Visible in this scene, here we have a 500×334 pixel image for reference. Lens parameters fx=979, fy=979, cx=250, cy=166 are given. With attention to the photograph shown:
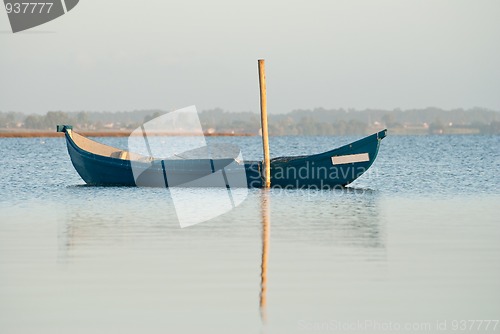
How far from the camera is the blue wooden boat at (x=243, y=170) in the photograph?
33.3 m

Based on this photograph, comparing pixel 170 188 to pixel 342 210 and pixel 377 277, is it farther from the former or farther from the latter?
pixel 377 277

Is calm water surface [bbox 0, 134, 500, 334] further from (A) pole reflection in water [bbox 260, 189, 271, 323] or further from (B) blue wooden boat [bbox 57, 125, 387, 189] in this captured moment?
(B) blue wooden boat [bbox 57, 125, 387, 189]

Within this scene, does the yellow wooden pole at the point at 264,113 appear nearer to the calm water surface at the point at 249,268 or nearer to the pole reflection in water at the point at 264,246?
the pole reflection in water at the point at 264,246

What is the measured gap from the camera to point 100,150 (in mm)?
38531

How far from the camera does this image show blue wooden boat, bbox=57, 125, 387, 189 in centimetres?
3334

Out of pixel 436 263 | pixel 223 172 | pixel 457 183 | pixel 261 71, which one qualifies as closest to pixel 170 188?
pixel 223 172

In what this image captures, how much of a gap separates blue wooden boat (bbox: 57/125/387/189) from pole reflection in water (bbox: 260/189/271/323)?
2.25m

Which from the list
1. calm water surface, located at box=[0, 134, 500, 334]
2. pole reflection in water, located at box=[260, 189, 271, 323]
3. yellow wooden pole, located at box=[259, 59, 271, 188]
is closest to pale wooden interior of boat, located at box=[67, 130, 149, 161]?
yellow wooden pole, located at box=[259, 59, 271, 188]

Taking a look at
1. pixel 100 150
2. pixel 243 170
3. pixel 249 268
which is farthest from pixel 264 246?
pixel 100 150

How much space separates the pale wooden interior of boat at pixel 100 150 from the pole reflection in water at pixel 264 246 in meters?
7.64

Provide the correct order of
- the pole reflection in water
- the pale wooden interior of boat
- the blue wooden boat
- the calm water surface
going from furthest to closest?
1. the pale wooden interior of boat
2. the blue wooden boat
3. the pole reflection in water
4. the calm water surface

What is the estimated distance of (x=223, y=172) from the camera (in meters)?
34.1

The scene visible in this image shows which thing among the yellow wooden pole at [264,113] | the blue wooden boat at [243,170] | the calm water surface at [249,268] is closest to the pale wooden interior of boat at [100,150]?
the blue wooden boat at [243,170]

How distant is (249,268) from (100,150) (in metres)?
24.2
